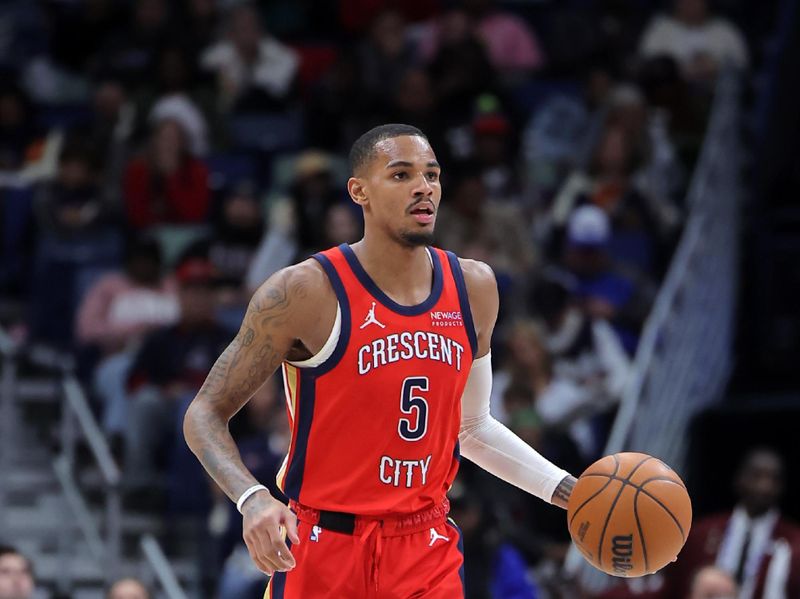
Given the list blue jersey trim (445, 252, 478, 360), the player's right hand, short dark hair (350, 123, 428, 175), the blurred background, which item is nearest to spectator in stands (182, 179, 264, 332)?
the blurred background

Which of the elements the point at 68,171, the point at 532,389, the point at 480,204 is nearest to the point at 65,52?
the point at 68,171

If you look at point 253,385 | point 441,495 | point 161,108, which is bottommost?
point 441,495

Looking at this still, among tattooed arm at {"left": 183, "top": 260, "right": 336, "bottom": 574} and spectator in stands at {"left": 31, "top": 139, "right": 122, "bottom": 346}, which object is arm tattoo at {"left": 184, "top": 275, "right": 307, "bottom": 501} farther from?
spectator in stands at {"left": 31, "top": 139, "right": 122, "bottom": 346}

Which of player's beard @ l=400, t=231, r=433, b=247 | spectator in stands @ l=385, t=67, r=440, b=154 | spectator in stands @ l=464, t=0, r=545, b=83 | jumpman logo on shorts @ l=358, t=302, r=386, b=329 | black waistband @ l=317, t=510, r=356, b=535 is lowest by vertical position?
black waistband @ l=317, t=510, r=356, b=535

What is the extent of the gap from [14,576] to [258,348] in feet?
11.8

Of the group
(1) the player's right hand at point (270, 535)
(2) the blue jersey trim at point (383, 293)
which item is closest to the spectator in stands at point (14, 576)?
(2) the blue jersey trim at point (383, 293)

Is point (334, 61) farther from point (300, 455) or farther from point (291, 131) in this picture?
point (300, 455)

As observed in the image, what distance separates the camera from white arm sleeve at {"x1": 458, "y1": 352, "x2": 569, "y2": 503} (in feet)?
20.7

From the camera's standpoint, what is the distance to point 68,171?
1311 cm

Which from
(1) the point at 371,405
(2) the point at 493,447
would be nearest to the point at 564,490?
(2) the point at 493,447

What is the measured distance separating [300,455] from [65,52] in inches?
411

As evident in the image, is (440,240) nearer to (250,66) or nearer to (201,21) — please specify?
(250,66)

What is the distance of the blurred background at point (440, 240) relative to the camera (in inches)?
419

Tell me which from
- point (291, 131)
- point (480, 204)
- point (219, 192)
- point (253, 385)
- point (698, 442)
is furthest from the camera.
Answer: point (291, 131)
